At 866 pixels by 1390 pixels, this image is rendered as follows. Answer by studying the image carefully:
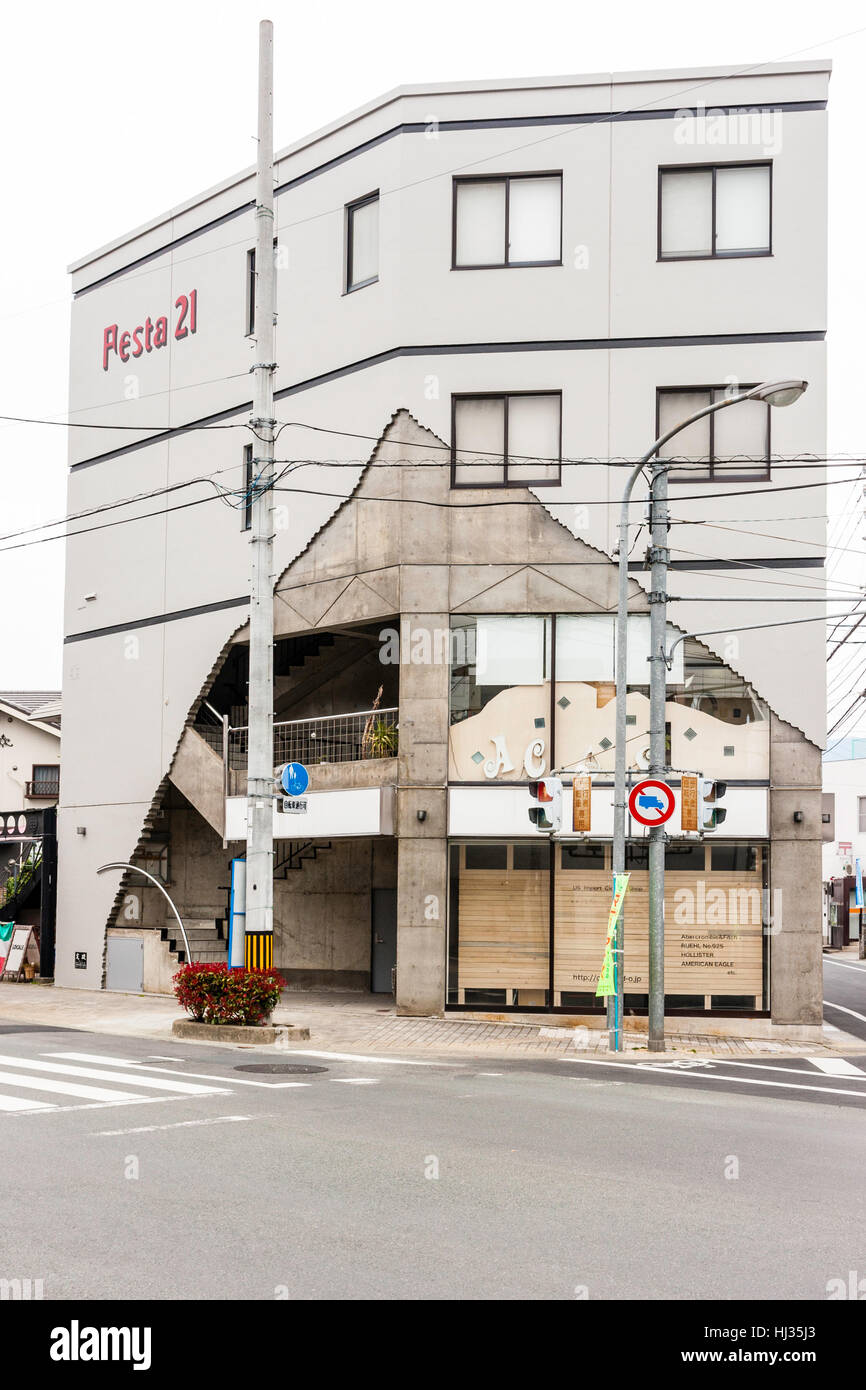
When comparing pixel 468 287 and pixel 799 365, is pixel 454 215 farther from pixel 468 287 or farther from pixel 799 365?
pixel 799 365

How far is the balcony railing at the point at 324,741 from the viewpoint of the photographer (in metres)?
24.0

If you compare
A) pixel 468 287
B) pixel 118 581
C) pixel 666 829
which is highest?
pixel 468 287

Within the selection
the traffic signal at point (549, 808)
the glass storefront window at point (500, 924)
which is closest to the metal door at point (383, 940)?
the glass storefront window at point (500, 924)

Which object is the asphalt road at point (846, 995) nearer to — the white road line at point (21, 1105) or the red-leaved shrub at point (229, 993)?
the red-leaved shrub at point (229, 993)

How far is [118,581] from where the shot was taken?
98.2 ft

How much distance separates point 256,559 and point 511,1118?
385 inches

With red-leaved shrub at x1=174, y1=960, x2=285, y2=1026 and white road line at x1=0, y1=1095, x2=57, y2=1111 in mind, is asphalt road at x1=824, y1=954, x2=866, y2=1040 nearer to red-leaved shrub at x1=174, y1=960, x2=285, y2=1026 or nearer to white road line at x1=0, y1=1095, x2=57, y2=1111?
red-leaved shrub at x1=174, y1=960, x2=285, y2=1026

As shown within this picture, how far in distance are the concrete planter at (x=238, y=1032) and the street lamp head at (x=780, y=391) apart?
10429 mm

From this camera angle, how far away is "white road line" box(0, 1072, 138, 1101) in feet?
43.2

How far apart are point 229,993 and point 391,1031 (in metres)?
2.92

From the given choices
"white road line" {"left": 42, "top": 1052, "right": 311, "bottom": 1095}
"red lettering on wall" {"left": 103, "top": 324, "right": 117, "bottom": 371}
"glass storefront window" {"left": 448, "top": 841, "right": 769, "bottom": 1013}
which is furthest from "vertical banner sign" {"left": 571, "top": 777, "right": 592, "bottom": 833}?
"red lettering on wall" {"left": 103, "top": 324, "right": 117, "bottom": 371}

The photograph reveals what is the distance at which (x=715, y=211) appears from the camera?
23.1 metres

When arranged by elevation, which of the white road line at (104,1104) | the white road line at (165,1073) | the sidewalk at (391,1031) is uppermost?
the white road line at (104,1104)
